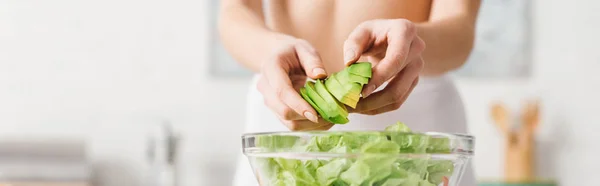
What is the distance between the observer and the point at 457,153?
488 mm

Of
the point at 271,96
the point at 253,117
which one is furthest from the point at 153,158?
the point at 271,96

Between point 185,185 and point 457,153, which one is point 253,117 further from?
point 185,185

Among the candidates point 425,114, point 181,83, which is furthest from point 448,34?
point 181,83

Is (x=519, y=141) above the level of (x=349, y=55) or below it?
below

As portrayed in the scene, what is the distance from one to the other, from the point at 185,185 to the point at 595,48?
149 cm

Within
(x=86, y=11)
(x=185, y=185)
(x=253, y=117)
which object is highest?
(x=86, y=11)

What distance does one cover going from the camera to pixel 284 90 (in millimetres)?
600

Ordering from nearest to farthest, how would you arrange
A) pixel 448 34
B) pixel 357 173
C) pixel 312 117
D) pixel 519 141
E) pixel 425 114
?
1. pixel 357 173
2. pixel 312 117
3. pixel 448 34
4. pixel 425 114
5. pixel 519 141

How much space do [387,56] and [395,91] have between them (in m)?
0.05

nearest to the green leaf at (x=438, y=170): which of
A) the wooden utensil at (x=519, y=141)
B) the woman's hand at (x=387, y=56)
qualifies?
the woman's hand at (x=387, y=56)

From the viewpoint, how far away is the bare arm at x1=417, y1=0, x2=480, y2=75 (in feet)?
2.62

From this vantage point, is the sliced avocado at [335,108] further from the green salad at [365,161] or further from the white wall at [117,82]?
the white wall at [117,82]

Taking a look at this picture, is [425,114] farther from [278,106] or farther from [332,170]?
[332,170]

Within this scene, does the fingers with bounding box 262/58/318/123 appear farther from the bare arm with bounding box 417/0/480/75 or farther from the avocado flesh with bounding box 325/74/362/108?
the bare arm with bounding box 417/0/480/75
